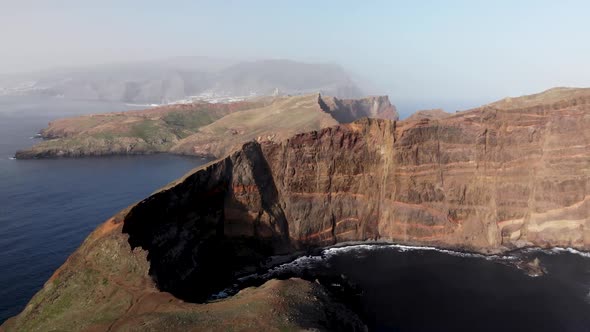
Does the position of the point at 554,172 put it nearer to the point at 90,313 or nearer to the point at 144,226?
the point at 144,226

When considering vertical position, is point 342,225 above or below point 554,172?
below

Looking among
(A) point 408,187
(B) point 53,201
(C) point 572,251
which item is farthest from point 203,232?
(C) point 572,251

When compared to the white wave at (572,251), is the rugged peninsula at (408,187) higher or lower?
higher

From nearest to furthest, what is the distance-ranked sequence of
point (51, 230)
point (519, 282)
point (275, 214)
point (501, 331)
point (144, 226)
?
point (501, 331)
point (144, 226)
point (519, 282)
point (275, 214)
point (51, 230)

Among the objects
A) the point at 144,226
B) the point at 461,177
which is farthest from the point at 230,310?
the point at 461,177

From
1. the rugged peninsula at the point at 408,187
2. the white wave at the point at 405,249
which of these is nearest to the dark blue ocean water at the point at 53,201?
the rugged peninsula at the point at 408,187

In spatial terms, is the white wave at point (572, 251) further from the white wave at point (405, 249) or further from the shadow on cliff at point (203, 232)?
the shadow on cliff at point (203, 232)
